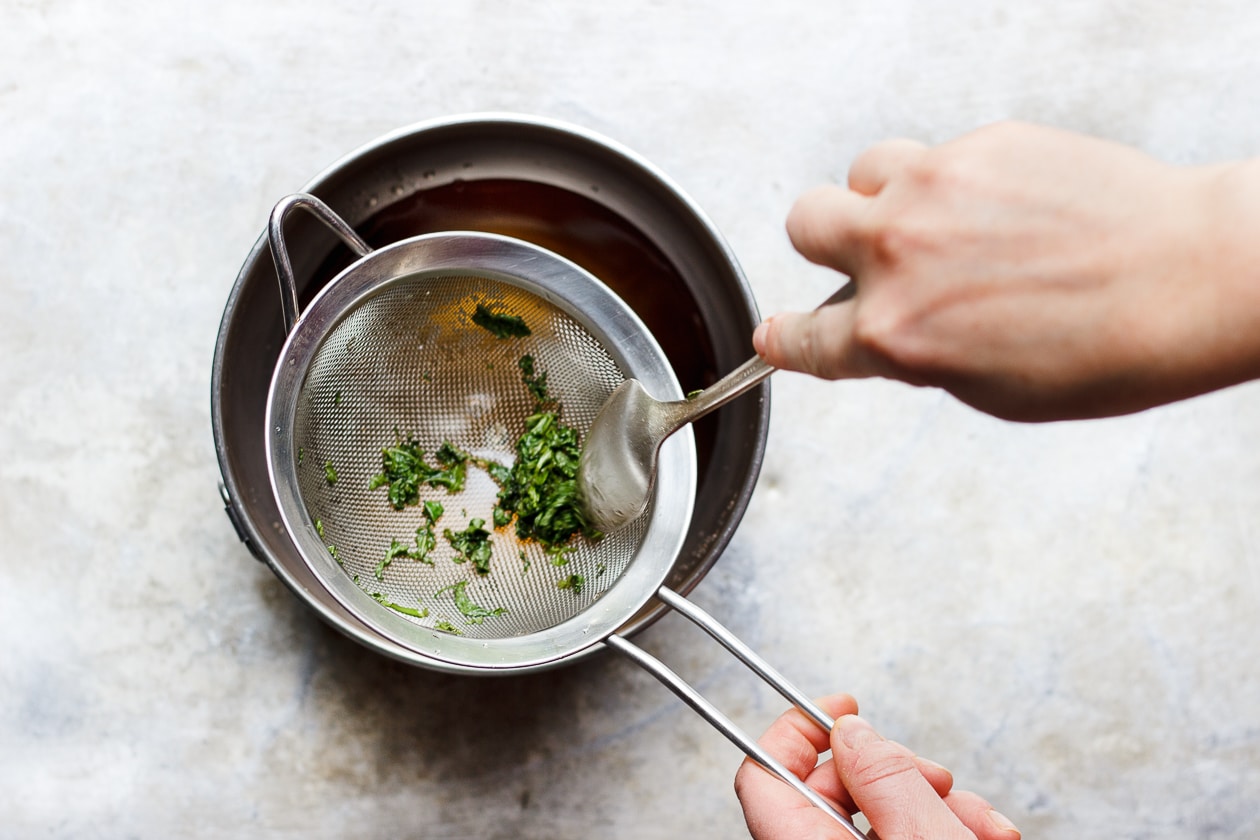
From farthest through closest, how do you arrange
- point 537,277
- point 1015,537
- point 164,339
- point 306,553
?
1. point 1015,537
2. point 164,339
3. point 537,277
4. point 306,553

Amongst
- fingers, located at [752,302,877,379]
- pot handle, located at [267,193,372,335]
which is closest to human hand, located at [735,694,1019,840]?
fingers, located at [752,302,877,379]

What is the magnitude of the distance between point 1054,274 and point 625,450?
617 mm

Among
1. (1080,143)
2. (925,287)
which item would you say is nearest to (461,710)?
(925,287)

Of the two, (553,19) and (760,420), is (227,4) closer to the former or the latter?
(553,19)

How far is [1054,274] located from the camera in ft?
Result: 2.13

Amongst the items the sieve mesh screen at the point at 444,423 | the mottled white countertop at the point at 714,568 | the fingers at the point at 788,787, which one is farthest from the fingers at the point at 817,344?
the mottled white countertop at the point at 714,568

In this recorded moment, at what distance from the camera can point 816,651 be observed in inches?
60.7

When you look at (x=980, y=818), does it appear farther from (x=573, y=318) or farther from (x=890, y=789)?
(x=573, y=318)

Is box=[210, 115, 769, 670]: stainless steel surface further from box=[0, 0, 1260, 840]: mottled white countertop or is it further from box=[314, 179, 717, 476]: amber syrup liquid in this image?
box=[0, 0, 1260, 840]: mottled white countertop

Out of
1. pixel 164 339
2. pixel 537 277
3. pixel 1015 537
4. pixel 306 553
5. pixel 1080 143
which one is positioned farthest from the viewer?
pixel 1015 537

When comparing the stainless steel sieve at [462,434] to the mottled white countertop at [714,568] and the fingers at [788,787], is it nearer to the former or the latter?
the fingers at [788,787]

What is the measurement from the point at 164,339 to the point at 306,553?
0.60 metres

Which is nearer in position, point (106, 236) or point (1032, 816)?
point (106, 236)

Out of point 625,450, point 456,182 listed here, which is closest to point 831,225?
point 625,450
